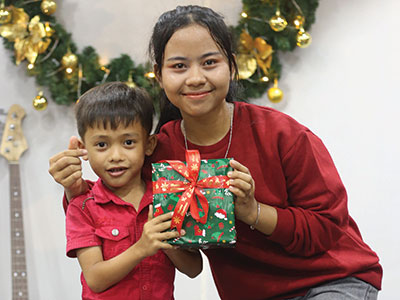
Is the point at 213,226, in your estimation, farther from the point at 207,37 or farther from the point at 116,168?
the point at 207,37

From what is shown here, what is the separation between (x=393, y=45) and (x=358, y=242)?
1420 mm

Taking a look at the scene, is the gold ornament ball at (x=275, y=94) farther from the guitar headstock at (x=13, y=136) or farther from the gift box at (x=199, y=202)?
the gift box at (x=199, y=202)

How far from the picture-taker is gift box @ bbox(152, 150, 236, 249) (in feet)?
4.50

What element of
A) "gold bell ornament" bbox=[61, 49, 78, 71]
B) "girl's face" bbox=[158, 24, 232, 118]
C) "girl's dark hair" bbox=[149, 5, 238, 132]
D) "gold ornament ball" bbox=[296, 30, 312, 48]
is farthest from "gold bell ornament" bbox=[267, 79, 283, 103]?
"girl's face" bbox=[158, 24, 232, 118]

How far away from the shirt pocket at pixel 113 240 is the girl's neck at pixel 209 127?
365 millimetres

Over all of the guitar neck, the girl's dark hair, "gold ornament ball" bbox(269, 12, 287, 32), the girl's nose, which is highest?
"gold ornament ball" bbox(269, 12, 287, 32)

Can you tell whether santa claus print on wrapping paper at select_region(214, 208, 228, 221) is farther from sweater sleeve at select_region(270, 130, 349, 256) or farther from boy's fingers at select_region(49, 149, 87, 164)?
boy's fingers at select_region(49, 149, 87, 164)

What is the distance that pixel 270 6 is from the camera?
277 cm

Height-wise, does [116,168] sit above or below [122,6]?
below

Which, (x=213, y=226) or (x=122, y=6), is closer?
(x=213, y=226)

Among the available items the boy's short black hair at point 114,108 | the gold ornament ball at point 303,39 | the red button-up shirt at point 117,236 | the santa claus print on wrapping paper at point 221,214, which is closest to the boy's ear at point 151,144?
the boy's short black hair at point 114,108

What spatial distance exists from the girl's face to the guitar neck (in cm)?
159

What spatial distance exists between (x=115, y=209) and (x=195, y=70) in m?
0.45

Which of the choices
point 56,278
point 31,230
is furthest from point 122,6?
point 56,278
